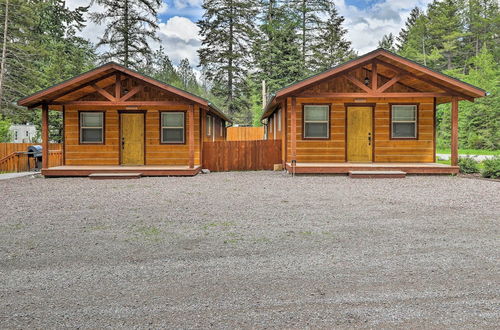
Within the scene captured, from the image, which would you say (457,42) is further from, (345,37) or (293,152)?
(293,152)

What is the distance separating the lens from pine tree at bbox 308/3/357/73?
111ft

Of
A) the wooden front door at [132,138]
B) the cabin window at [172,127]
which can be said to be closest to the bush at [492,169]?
the cabin window at [172,127]

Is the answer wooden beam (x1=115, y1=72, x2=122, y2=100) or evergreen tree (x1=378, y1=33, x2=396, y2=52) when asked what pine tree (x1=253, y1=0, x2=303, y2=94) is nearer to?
wooden beam (x1=115, y1=72, x2=122, y2=100)

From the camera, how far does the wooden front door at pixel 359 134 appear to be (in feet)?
46.6

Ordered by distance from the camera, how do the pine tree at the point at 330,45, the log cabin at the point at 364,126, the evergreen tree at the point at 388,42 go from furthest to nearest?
1. the evergreen tree at the point at 388,42
2. the pine tree at the point at 330,45
3. the log cabin at the point at 364,126

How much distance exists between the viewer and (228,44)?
31.0m

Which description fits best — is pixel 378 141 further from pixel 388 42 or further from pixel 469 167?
pixel 388 42

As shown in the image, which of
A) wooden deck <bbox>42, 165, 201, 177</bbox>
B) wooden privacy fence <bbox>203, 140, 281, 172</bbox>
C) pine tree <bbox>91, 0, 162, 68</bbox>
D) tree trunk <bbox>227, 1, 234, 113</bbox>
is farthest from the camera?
tree trunk <bbox>227, 1, 234, 113</bbox>

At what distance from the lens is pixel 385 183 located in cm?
1102

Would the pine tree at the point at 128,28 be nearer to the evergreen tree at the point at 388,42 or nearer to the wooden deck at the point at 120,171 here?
the wooden deck at the point at 120,171

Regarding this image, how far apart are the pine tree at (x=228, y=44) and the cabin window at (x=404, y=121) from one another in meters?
18.6

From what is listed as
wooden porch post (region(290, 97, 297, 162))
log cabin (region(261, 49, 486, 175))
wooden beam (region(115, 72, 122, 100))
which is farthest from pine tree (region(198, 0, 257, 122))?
wooden porch post (region(290, 97, 297, 162))

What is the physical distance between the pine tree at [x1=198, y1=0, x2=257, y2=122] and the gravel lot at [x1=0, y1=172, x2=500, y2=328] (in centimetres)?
2404

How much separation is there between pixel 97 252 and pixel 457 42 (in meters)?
47.5
